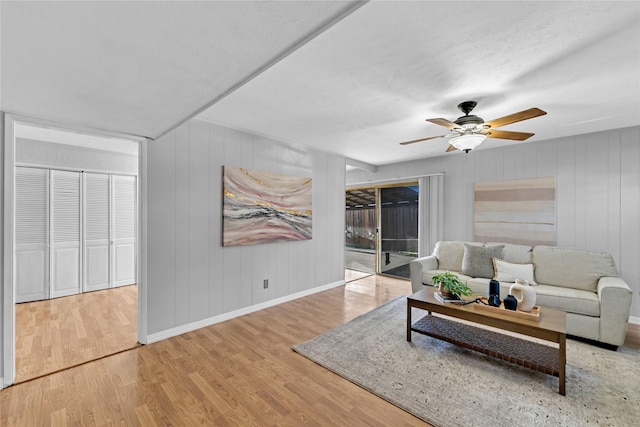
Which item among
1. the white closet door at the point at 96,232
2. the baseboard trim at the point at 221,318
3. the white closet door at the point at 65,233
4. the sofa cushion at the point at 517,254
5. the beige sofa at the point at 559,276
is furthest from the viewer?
the white closet door at the point at 96,232

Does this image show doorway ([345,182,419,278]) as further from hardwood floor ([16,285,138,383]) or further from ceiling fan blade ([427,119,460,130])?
hardwood floor ([16,285,138,383])

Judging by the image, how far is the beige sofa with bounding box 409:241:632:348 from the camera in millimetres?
2652

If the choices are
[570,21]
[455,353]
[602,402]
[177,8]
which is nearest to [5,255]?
[177,8]

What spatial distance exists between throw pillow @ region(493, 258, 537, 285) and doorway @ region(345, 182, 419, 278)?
211 cm

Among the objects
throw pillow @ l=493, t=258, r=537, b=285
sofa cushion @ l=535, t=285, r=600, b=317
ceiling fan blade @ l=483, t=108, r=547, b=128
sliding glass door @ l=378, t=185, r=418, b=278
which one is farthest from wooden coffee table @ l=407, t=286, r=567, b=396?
sliding glass door @ l=378, t=185, r=418, b=278

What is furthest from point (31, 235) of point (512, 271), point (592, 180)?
point (592, 180)

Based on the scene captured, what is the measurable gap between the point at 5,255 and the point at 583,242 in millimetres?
6238

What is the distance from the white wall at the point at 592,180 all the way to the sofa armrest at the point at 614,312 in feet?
3.79

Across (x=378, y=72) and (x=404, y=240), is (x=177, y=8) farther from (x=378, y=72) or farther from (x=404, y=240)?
(x=404, y=240)

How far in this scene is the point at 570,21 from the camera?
4.99 ft

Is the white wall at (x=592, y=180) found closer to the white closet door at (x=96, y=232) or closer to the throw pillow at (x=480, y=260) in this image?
the throw pillow at (x=480, y=260)

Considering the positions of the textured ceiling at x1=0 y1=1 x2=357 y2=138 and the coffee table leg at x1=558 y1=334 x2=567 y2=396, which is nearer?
the textured ceiling at x1=0 y1=1 x2=357 y2=138

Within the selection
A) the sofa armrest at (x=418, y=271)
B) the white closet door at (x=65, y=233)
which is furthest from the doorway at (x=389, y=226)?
the white closet door at (x=65, y=233)

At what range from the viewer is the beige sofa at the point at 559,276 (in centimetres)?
265
